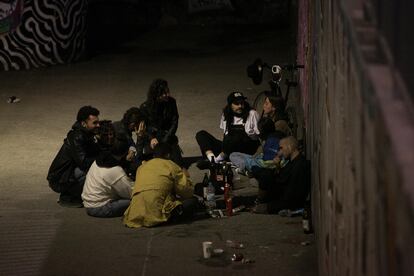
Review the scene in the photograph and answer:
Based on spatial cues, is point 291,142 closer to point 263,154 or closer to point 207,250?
point 263,154

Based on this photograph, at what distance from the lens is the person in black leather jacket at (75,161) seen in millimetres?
10845

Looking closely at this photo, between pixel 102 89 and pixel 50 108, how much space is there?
150 cm

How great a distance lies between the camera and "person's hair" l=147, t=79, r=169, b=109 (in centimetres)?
1173

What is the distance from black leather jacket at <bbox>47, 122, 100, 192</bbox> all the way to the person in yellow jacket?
101 centimetres

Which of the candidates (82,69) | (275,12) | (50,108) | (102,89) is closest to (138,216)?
(50,108)

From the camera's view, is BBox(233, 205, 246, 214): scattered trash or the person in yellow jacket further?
BBox(233, 205, 246, 214): scattered trash

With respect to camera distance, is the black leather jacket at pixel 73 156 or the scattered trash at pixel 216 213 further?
the black leather jacket at pixel 73 156

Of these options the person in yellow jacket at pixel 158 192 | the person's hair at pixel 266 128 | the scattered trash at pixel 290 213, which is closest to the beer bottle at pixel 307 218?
the scattered trash at pixel 290 213

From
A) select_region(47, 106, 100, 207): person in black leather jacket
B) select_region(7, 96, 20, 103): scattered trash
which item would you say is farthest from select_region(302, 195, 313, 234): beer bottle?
select_region(7, 96, 20, 103): scattered trash

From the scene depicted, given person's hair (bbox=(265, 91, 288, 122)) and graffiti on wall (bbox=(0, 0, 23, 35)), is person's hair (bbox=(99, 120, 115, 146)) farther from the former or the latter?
graffiti on wall (bbox=(0, 0, 23, 35))

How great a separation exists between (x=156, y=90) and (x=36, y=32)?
760 centimetres

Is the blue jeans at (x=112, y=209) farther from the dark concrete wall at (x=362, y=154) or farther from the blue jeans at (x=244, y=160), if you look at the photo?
the dark concrete wall at (x=362, y=154)

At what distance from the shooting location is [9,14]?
60.2 ft

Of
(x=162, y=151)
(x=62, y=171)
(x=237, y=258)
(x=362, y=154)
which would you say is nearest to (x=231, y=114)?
(x=162, y=151)
